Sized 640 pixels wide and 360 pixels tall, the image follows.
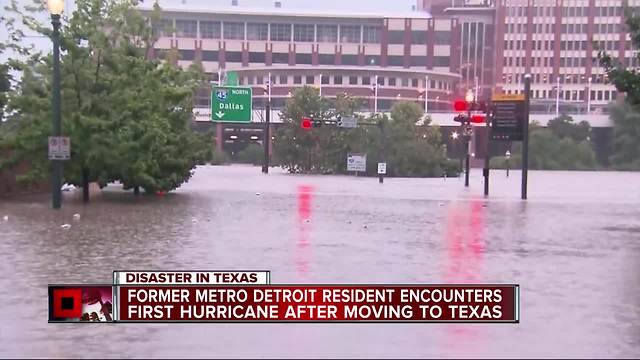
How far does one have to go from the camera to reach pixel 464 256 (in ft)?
45.8

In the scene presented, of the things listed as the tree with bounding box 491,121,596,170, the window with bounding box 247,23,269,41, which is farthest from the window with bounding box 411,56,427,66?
the tree with bounding box 491,121,596,170

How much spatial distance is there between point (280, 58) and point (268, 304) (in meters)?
114

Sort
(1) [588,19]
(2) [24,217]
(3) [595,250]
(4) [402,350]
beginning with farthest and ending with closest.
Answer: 1. (1) [588,19]
2. (2) [24,217]
3. (3) [595,250]
4. (4) [402,350]

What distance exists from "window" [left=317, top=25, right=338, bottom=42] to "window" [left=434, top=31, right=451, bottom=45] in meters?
15.9

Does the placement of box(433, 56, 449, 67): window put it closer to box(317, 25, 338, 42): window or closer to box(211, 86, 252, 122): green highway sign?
box(317, 25, 338, 42): window

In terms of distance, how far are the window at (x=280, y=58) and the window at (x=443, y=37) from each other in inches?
941

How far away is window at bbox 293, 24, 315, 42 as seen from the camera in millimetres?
120500

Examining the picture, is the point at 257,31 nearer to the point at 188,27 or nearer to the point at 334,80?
the point at 188,27

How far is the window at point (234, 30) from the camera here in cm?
12031

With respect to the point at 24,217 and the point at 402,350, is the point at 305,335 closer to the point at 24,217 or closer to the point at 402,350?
the point at 402,350

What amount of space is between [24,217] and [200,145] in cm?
1486

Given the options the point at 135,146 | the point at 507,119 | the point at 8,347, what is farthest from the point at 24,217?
the point at 507,119

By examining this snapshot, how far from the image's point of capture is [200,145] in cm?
3425

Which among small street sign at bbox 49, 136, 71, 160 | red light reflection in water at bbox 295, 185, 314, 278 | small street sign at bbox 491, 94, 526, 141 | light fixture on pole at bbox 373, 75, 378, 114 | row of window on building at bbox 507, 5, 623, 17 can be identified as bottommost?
red light reflection in water at bbox 295, 185, 314, 278
